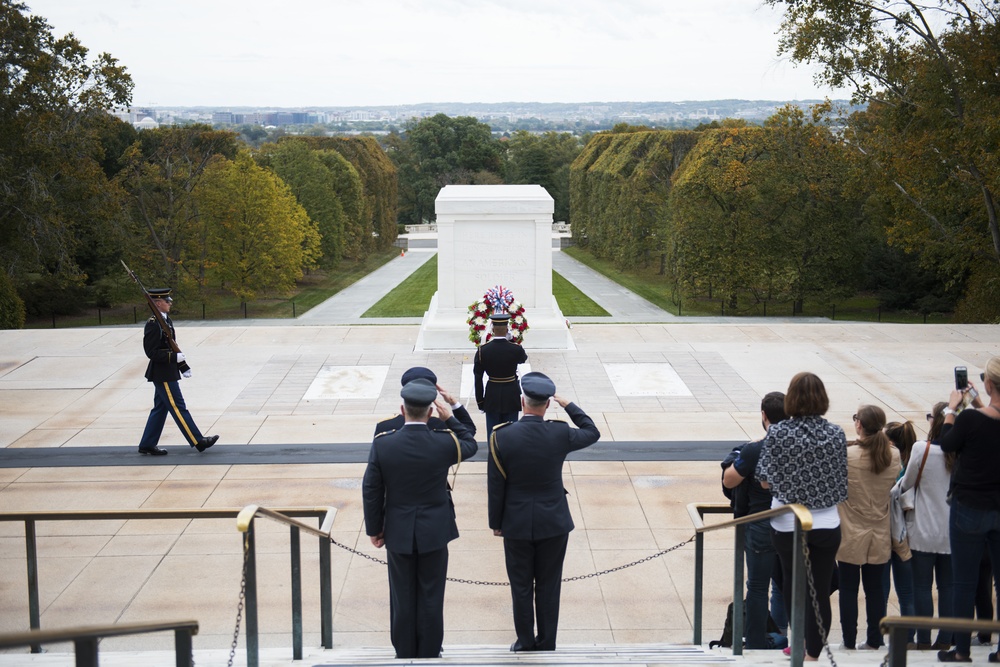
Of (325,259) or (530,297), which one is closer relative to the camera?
(530,297)

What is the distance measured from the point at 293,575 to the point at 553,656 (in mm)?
1272

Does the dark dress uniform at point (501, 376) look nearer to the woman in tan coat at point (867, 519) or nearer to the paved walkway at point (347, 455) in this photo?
the paved walkway at point (347, 455)

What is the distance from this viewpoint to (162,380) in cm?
929

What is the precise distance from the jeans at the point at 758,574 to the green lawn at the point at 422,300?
27853mm

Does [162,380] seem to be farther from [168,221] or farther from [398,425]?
[168,221]

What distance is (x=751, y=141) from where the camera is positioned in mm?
35062

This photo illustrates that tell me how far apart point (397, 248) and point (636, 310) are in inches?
1190

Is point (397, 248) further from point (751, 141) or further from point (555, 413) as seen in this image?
point (555, 413)

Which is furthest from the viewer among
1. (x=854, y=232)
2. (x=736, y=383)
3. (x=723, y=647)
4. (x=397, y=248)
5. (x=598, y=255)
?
(x=397, y=248)

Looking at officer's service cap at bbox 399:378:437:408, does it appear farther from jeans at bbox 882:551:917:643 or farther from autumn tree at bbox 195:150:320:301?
autumn tree at bbox 195:150:320:301

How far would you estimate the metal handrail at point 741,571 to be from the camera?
3.84 m

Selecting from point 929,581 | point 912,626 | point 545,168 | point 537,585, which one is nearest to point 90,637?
point 912,626

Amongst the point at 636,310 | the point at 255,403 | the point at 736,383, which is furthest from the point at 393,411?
the point at 636,310

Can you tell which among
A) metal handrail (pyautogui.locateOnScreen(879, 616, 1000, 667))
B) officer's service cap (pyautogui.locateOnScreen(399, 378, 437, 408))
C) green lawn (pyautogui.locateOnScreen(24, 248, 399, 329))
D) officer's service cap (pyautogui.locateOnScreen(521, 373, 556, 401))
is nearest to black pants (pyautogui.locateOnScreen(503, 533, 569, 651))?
officer's service cap (pyautogui.locateOnScreen(521, 373, 556, 401))
